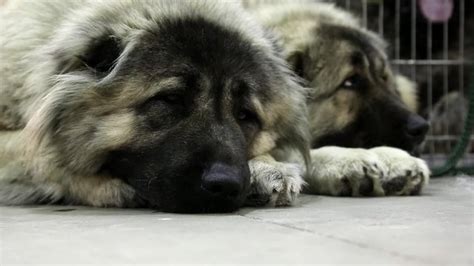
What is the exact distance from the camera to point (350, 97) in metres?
3.29

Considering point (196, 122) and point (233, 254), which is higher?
point (196, 122)

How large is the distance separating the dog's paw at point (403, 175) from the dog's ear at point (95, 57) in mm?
985

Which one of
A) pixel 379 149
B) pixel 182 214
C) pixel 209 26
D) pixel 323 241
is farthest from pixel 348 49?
pixel 323 241

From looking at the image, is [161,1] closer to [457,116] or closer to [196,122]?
[196,122]

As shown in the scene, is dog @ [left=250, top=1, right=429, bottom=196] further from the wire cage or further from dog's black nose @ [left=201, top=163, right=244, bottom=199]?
the wire cage

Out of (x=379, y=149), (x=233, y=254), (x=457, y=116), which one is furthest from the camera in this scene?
(x=457, y=116)

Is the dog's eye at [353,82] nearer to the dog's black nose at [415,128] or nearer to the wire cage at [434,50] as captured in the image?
the dog's black nose at [415,128]

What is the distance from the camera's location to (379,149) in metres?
2.74

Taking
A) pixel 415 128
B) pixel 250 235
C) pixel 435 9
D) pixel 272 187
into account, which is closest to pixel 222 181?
pixel 272 187

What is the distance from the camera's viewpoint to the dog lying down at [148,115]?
6.94 ft

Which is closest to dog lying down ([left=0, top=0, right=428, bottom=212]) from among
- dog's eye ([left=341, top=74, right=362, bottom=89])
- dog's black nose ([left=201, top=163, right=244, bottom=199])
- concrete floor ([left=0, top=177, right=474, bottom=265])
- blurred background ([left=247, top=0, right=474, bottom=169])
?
dog's black nose ([left=201, top=163, right=244, bottom=199])

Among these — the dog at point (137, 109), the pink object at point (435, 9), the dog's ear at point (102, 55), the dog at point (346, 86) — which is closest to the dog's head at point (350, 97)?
the dog at point (346, 86)

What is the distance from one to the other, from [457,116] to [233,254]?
4126mm

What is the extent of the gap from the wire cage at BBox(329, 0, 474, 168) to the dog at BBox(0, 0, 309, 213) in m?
2.48
